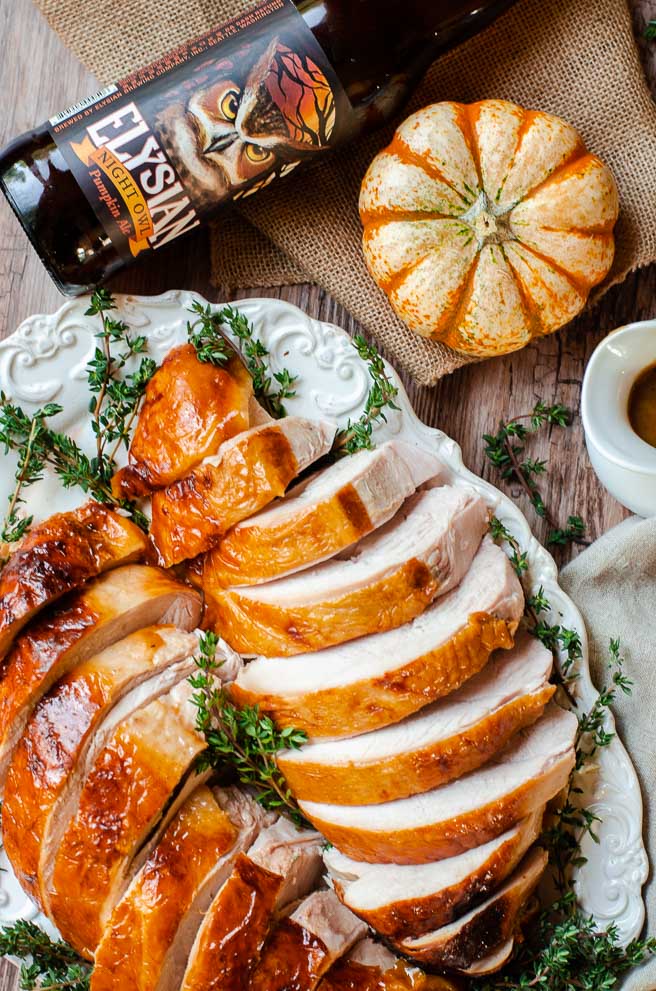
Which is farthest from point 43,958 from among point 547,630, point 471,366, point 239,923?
point 471,366

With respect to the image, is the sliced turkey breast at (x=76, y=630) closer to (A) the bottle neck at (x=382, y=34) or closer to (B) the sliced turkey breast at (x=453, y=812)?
(B) the sliced turkey breast at (x=453, y=812)

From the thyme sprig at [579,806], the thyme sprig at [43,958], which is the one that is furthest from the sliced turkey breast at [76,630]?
the thyme sprig at [579,806]

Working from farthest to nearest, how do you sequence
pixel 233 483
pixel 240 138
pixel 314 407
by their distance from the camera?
pixel 314 407 → pixel 240 138 → pixel 233 483

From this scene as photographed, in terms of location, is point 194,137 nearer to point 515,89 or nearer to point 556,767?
point 515,89

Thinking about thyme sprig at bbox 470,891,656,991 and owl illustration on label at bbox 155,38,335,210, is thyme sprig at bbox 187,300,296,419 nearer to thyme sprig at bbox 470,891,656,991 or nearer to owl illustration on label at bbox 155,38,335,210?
owl illustration on label at bbox 155,38,335,210

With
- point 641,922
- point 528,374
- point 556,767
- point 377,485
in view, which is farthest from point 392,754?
point 528,374

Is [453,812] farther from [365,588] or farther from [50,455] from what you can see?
[50,455]
